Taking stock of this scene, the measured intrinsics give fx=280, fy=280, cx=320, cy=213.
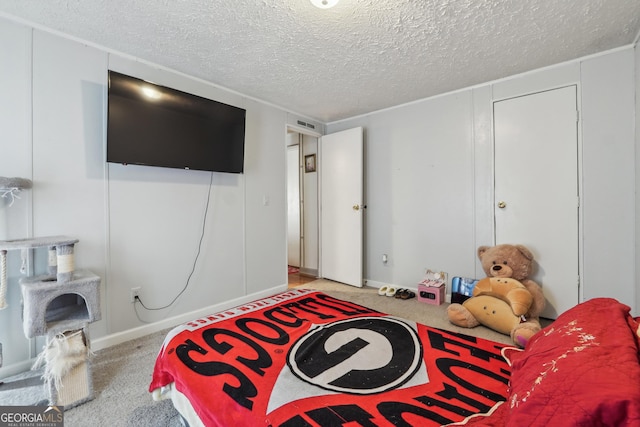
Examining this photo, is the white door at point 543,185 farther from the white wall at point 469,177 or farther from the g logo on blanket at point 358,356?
the g logo on blanket at point 358,356

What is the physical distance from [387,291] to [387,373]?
249 centimetres

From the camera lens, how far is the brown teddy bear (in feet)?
7.61

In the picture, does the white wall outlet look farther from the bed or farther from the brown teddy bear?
the brown teddy bear

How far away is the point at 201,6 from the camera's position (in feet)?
5.84

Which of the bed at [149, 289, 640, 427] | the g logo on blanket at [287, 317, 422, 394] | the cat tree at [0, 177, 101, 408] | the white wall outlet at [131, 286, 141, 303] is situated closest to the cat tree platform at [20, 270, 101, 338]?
the cat tree at [0, 177, 101, 408]

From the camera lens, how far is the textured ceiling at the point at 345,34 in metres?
1.81

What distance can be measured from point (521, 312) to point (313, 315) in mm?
1802

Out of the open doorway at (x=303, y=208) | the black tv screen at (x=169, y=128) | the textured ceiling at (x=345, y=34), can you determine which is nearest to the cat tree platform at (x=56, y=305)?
the black tv screen at (x=169, y=128)

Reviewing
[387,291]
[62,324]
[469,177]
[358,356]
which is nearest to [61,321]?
[62,324]

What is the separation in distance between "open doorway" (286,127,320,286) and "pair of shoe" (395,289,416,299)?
140 centimetres

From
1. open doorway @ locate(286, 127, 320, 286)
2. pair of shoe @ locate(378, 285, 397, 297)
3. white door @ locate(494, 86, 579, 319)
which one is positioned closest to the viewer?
white door @ locate(494, 86, 579, 319)

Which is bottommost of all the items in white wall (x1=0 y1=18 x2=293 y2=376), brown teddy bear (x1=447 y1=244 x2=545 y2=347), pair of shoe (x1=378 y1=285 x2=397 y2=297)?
pair of shoe (x1=378 y1=285 x2=397 y2=297)

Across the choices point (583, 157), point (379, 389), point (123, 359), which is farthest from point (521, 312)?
point (123, 359)

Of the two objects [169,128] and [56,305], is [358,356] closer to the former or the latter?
[56,305]
